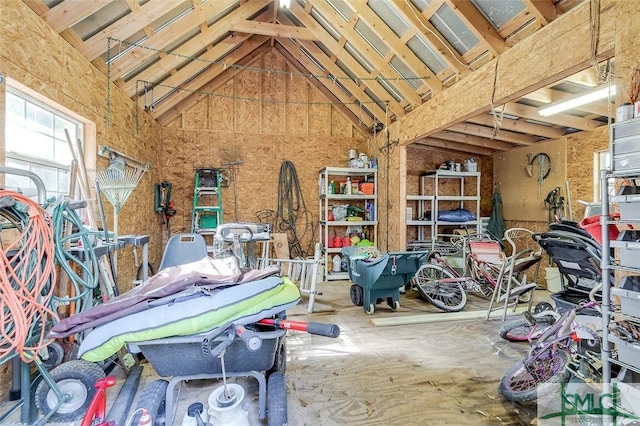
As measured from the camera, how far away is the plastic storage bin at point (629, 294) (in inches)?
66.6

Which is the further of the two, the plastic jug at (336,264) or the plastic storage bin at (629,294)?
the plastic jug at (336,264)

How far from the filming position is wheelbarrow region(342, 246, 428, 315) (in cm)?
381

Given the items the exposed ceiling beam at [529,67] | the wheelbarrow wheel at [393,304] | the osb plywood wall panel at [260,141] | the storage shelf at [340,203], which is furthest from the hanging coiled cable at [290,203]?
the exposed ceiling beam at [529,67]

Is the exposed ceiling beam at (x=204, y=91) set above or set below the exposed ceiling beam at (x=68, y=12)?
above

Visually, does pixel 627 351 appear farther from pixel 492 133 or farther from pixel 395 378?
pixel 492 133

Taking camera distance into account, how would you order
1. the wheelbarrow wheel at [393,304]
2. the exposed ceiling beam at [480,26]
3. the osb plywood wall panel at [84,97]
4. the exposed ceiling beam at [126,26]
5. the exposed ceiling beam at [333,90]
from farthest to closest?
the exposed ceiling beam at [333,90] < the wheelbarrow wheel at [393,304] < the exposed ceiling beam at [126,26] < the exposed ceiling beam at [480,26] < the osb plywood wall panel at [84,97]

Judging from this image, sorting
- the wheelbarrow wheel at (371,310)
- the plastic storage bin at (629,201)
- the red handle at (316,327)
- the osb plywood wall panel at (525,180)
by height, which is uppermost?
the osb plywood wall panel at (525,180)

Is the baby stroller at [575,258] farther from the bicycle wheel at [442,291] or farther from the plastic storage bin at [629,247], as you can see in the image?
the bicycle wheel at [442,291]

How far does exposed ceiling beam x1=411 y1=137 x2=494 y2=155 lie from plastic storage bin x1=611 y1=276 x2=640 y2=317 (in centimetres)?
459

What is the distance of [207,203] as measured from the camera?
20.6ft

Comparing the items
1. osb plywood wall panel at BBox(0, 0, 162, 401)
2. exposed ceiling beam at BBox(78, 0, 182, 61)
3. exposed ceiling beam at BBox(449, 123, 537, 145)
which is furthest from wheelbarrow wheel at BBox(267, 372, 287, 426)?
exposed ceiling beam at BBox(449, 123, 537, 145)

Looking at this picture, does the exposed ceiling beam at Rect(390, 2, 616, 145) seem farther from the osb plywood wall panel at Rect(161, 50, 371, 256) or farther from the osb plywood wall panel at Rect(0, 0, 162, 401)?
the osb plywood wall panel at Rect(0, 0, 162, 401)

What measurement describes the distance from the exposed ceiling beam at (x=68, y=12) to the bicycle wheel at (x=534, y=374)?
4.51 metres

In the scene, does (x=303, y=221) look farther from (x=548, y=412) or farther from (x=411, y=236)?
(x=548, y=412)
